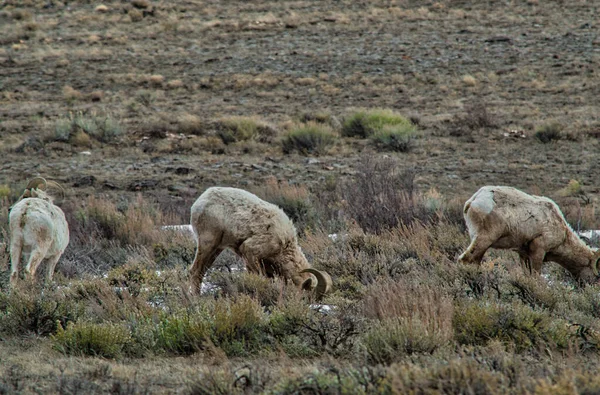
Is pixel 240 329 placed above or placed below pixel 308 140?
above

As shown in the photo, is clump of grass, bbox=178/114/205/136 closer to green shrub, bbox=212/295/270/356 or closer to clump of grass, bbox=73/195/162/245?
clump of grass, bbox=73/195/162/245

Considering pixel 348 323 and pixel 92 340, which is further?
pixel 348 323

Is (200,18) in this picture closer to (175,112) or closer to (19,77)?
(19,77)

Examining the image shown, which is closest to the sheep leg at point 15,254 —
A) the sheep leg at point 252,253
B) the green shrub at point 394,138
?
the sheep leg at point 252,253

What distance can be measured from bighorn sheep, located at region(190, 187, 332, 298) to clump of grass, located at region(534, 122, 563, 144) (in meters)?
18.3

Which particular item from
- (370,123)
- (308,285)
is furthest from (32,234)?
(370,123)

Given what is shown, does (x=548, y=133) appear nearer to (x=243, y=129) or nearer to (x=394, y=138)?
(x=394, y=138)

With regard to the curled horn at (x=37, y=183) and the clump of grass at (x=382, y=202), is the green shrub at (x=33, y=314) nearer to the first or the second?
the curled horn at (x=37, y=183)

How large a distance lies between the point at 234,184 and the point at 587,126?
12.9m

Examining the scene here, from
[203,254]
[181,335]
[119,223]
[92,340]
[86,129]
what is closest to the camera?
[92,340]

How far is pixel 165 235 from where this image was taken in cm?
1436

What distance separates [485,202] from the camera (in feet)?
33.9

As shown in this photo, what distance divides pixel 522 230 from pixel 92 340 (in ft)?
18.9

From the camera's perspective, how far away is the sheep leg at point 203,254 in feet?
31.1
